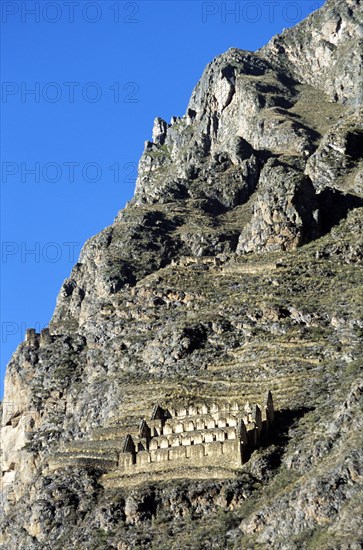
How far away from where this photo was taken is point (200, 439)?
249 ft

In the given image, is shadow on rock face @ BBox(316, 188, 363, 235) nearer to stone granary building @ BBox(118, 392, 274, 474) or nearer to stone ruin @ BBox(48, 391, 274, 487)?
stone ruin @ BBox(48, 391, 274, 487)

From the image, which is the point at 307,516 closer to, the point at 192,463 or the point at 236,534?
the point at 236,534

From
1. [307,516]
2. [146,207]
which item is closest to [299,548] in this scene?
[307,516]

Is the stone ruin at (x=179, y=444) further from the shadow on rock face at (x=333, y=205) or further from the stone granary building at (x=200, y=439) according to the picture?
the shadow on rock face at (x=333, y=205)

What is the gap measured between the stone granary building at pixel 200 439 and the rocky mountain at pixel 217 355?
0.68m

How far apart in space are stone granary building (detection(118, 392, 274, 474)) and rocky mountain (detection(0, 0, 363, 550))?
68 cm

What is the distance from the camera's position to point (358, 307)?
91.9 meters

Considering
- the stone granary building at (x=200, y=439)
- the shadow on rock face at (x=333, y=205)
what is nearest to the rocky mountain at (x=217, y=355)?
the shadow on rock face at (x=333, y=205)

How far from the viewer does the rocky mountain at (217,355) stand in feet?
225

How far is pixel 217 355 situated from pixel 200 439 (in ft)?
56.7

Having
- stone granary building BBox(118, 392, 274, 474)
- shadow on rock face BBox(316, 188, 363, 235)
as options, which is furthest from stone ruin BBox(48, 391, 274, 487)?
shadow on rock face BBox(316, 188, 363, 235)

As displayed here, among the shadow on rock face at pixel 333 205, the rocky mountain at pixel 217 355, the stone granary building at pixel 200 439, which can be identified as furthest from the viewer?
the shadow on rock face at pixel 333 205

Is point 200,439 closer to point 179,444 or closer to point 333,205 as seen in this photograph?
point 179,444

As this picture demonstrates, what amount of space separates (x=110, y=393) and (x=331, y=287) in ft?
71.6
